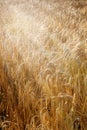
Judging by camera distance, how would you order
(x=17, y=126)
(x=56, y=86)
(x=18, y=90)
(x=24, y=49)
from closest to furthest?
(x=17, y=126) → (x=56, y=86) → (x=18, y=90) → (x=24, y=49)

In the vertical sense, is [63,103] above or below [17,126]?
above

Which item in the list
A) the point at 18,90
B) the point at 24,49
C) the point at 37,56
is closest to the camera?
the point at 18,90

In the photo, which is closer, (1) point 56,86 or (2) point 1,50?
(1) point 56,86

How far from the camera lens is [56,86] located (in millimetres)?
1868

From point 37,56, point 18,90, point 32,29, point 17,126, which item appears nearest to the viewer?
point 17,126

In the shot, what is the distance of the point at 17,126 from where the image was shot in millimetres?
1652

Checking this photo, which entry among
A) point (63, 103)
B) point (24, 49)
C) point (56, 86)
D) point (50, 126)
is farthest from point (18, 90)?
point (24, 49)

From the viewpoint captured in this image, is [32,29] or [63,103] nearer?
[63,103]

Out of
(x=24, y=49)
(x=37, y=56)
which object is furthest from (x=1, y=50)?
(x=37, y=56)

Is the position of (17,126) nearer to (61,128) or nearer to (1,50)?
(61,128)

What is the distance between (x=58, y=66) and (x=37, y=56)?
40 cm

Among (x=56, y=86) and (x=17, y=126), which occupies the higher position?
(x=56, y=86)

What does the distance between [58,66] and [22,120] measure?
1.87 ft

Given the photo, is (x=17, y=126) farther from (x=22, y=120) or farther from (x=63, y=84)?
(x=63, y=84)
